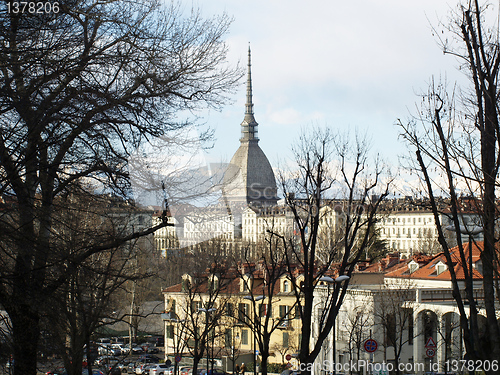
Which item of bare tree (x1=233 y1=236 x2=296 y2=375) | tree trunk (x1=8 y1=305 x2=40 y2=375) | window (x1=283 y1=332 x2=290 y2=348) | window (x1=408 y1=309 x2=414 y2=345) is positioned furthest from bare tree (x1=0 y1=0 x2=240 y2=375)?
window (x1=283 y1=332 x2=290 y2=348)

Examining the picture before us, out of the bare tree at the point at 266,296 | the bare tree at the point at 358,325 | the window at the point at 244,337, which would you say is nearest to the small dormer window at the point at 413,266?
the bare tree at the point at 358,325

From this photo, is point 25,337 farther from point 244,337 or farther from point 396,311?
point 244,337

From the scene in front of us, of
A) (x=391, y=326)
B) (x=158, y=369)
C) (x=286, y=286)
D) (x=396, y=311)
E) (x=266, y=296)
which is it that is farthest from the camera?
(x=286, y=286)

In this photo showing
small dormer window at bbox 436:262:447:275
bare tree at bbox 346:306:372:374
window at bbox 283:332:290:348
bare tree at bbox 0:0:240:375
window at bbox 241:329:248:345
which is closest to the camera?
bare tree at bbox 0:0:240:375

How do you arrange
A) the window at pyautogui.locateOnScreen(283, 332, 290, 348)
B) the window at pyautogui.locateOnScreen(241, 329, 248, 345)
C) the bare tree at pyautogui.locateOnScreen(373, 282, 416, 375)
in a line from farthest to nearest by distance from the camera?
the window at pyautogui.locateOnScreen(241, 329, 248, 345) < the window at pyautogui.locateOnScreen(283, 332, 290, 348) < the bare tree at pyautogui.locateOnScreen(373, 282, 416, 375)

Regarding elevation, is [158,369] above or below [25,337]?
below

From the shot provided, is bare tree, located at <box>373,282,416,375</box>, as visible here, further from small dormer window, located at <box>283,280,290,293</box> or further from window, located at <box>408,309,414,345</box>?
small dormer window, located at <box>283,280,290,293</box>

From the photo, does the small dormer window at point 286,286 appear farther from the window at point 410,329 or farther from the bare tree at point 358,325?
the window at point 410,329

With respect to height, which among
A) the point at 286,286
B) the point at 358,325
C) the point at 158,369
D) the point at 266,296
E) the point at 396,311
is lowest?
the point at 158,369

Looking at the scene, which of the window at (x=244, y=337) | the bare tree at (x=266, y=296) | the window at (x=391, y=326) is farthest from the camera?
the window at (x=244, y=337)

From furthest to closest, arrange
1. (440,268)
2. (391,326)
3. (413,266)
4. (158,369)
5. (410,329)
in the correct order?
(158,369) → (413,266) → (440,268) → (410,329) → (391,326)

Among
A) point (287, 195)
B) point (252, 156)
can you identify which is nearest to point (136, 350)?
point (287, 195)

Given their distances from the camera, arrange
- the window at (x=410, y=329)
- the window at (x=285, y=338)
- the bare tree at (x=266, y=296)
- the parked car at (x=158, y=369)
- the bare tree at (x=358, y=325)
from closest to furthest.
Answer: the bare tree at (x=266, y=296) → the bare tree at (x=358, y=325) → the window at (x=410, y=329) → the parked car at (x=158, y=369) → the window at (x=285, y=338)

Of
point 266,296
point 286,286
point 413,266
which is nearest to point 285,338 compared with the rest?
point 266,296
